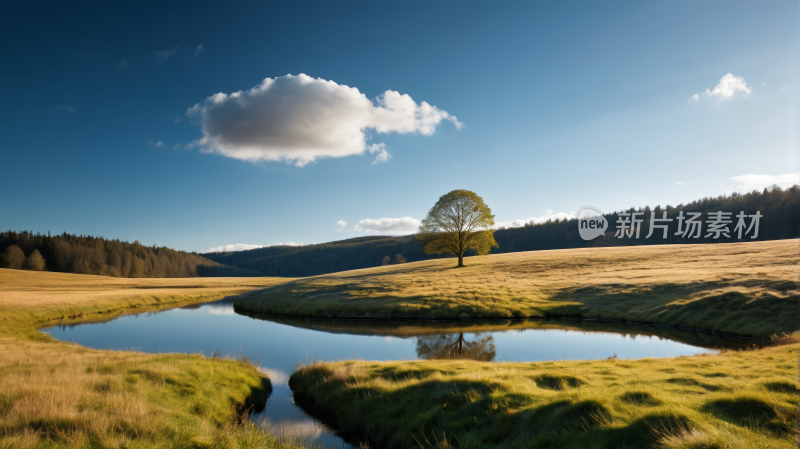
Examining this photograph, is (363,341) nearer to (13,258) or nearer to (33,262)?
(33,262)

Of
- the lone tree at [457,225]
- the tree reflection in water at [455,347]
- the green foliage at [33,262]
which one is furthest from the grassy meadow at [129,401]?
the green foliage at [33,262]

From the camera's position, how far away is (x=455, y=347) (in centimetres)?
2222

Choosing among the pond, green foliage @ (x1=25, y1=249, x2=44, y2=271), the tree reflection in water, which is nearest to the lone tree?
the pond

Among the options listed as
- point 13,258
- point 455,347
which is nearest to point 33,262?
point 13,258

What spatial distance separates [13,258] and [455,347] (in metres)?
152

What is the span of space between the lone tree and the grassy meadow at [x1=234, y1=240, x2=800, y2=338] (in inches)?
168

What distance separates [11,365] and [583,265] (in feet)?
185

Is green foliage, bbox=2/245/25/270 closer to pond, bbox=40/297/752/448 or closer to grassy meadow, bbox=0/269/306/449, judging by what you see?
pond, bbox=40/297/752/448

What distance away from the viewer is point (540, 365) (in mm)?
14539

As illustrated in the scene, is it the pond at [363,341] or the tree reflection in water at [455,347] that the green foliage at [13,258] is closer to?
the pond at [363,341]

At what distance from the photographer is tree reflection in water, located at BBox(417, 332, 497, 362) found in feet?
65.5

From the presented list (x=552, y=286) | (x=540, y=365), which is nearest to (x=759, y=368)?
(x=540, y=365)

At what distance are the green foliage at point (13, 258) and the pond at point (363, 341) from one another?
113 metres

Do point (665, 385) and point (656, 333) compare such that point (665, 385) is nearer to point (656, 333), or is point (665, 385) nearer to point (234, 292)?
point (656, 333)
